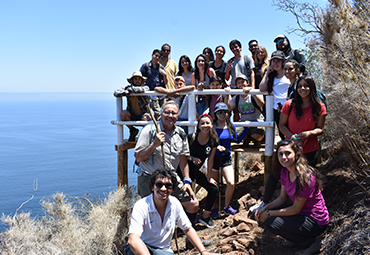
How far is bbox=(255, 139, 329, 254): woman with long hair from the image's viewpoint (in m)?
3.92

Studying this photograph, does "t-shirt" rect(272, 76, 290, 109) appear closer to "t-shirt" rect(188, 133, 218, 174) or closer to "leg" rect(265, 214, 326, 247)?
"t-shirt" rect(188, 133, 218, 174)

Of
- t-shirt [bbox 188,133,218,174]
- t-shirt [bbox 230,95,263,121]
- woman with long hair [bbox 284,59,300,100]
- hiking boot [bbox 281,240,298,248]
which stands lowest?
hiking boot [bbox 281,240,298,248]

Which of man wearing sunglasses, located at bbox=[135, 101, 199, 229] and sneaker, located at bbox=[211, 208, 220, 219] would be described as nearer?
man wearing sunglasses, located at bbox=[135, 101, 199, 229]

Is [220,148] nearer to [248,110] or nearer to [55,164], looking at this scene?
[248,110]

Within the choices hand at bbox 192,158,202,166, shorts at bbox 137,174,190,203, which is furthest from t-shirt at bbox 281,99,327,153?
shorts at bbox 137,174,190,203

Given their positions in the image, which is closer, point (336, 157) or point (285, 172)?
point (285, 172)

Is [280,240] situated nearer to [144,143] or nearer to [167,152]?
[167,152]

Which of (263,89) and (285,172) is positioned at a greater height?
(263,89)

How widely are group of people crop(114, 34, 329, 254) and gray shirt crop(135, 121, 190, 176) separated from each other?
1 centimetres

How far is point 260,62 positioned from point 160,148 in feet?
10.3

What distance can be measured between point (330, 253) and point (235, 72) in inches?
154

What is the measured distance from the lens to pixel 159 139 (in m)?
4.44

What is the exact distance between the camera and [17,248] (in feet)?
18.7

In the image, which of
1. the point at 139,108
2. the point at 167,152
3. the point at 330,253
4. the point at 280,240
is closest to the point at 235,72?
the point at 139,108
